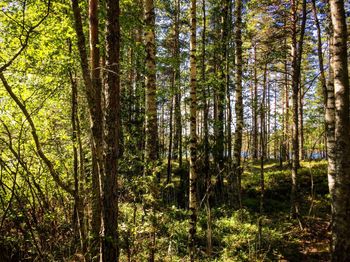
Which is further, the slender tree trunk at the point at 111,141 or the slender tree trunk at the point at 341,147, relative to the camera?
the slender tree trunk at the point at 341,147

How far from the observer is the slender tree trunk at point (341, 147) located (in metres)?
5.31

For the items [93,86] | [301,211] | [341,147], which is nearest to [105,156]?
[93,86]

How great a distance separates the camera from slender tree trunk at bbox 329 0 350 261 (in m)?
5.31

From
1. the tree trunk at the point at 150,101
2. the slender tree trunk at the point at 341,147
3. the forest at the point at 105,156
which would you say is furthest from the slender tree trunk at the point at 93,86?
the slender tree trunk at the point at 341,147

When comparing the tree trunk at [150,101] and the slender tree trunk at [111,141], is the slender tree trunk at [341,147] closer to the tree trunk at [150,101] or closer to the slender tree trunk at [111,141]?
the slender tree trunk at [111,141]

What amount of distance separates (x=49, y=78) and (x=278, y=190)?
12200 millimetres

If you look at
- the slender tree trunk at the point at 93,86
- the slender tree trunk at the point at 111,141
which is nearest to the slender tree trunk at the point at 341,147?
the slender tree trunk at the point at 111,141

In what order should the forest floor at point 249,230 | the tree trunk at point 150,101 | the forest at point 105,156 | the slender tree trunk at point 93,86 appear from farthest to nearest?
1. the tree trunk at point 150,101
2. the forest floor at point 249,230
3. the forest at point 105,156
4. the slender tree trunk at point 93,86

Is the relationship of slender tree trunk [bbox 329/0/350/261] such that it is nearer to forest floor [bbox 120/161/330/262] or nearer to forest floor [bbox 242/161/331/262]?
forest floor [bbox 120/161/330/262]

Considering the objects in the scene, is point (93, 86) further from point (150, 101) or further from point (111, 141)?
point (150, 101)

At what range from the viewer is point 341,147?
546 centimetres

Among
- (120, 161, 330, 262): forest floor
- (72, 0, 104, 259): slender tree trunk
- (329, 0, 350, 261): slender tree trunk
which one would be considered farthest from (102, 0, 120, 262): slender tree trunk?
(329, 0, 350, 261): slender tree trunk

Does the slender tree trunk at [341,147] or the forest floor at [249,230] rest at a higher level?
the slender tree trunk at [341,147]

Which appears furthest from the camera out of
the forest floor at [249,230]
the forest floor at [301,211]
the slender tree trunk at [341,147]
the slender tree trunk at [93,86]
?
the forest floor at [301,211]
